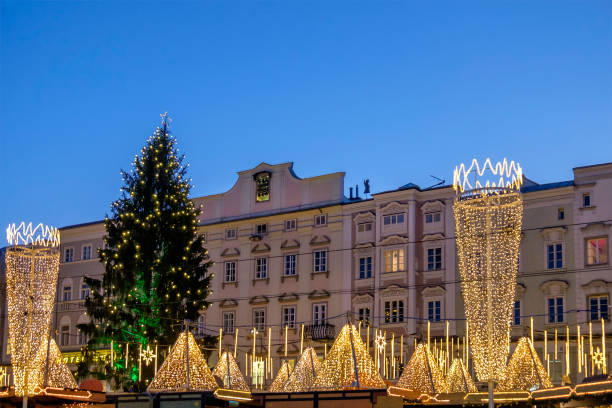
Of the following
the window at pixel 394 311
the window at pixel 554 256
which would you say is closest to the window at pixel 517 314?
the window at pixel 554 256

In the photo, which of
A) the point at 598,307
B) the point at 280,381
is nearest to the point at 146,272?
the point at 280,381

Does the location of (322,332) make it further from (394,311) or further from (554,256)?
(554,256)

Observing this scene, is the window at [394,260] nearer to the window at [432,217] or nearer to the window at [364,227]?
the window at [364,227]

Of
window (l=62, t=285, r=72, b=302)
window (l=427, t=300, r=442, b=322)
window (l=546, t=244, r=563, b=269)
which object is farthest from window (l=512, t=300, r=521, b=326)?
window (l=62, t=285, r=72, b=302)

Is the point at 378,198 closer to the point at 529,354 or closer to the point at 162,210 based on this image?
the point at 162,210

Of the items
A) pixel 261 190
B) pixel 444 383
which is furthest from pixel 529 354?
pixel 261 190

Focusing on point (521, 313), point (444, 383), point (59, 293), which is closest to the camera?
point (444, 383)

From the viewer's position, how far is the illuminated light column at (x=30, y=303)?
34719 mm

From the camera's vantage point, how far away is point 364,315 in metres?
53.9

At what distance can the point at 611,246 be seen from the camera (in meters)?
47.6

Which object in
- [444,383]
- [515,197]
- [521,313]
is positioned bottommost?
[444,383]

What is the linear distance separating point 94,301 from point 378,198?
714 inches

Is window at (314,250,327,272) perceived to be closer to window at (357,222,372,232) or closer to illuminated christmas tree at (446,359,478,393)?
window at (357,222,372,232)

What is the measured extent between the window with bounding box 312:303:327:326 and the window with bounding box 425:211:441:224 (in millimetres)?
8243
